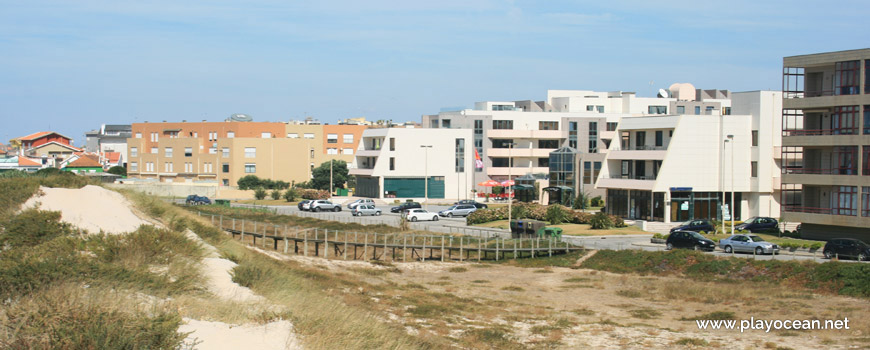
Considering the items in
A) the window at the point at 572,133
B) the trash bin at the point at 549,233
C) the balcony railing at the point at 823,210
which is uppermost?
the window at the point at 572,133

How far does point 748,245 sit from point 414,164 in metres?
57.1

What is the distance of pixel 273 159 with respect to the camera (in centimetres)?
11888

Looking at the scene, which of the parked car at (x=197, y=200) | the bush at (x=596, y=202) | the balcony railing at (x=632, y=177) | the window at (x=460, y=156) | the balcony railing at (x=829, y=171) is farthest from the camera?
the window at (x=460, y=156)

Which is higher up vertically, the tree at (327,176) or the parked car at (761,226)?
the tree at (327,176)

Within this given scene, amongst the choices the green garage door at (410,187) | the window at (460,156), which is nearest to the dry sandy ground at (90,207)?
the green garage door at (410,187)

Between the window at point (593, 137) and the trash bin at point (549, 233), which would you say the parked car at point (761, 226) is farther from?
the window at point (593, 137)

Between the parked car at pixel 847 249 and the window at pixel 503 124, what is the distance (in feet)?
214

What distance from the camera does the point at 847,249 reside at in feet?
138

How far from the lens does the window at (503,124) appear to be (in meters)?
106

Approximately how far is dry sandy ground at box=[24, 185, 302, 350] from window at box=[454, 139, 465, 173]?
63559mm

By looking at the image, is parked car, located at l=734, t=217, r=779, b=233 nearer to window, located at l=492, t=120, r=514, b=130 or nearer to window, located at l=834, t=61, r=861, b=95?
window, located at l=834, t=61, r=861, b=95

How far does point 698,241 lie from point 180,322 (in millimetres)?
37088

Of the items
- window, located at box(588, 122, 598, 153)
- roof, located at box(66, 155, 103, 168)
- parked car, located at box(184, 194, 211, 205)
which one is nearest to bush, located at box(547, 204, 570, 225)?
parked car, located at box(184, 194, 211, 205)

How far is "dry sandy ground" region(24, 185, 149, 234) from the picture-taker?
3334 cm
